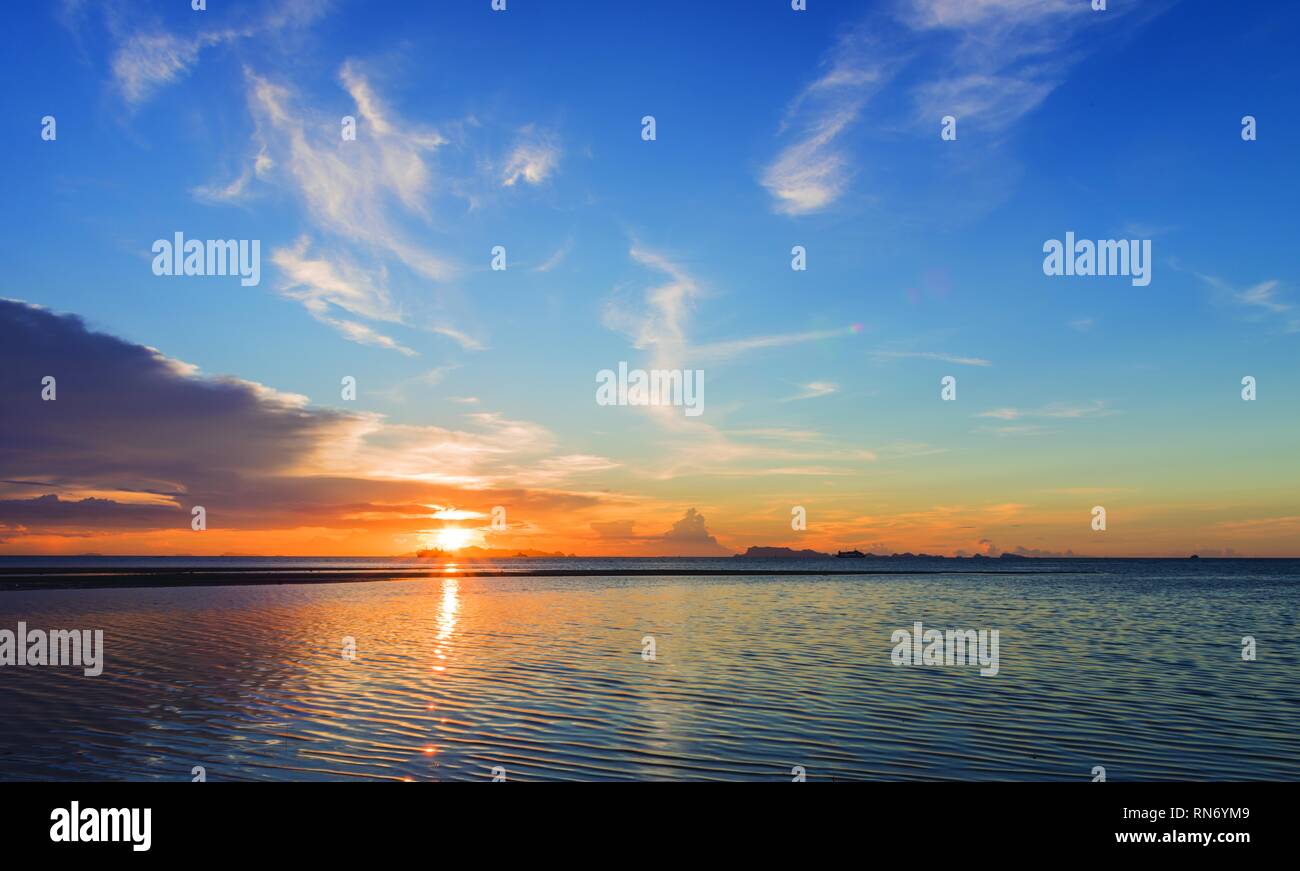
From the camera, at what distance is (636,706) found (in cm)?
2150

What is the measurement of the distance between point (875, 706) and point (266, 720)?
1537cm

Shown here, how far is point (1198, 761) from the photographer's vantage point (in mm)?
17172

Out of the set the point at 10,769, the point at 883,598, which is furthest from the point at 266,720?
the point at 883,598

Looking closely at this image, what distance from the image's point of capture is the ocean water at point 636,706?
16.0 meters

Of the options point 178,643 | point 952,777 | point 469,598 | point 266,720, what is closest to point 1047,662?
point 952,777

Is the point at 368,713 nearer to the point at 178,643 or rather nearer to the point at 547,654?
the point at 547,654

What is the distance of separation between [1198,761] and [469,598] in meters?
63.5

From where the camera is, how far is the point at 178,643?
34.4m

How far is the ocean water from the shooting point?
15969 millimetres

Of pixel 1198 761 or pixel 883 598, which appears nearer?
pixel 1198 761

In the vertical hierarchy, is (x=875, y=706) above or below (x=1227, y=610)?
above
